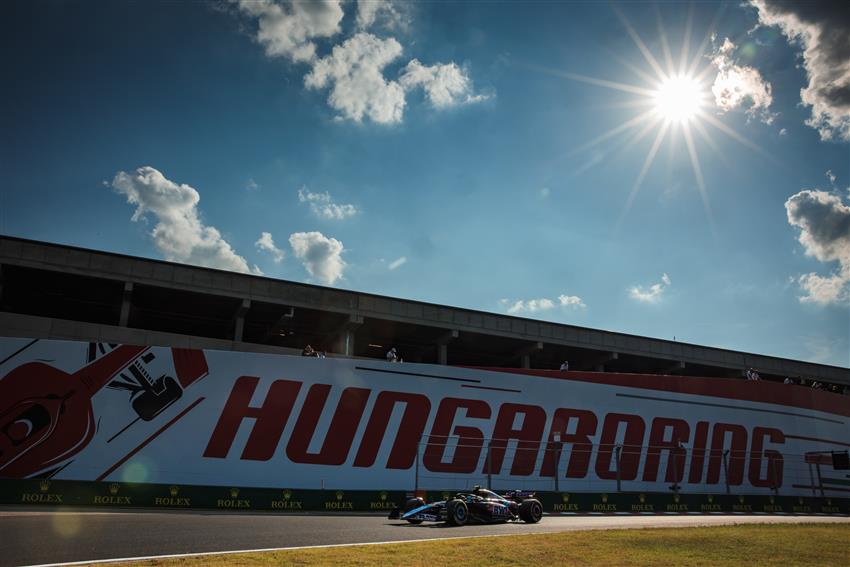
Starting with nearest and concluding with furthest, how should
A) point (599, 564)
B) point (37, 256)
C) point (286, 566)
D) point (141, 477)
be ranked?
point (286, 566) → point (599, 564) → point (141, 477) → point (37, 256)

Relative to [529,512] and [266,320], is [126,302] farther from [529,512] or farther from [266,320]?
[529,512]

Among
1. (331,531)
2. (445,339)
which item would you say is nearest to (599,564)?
(331,531)

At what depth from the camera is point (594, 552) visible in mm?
9984

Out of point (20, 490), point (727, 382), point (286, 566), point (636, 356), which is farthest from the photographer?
point (636, 356)

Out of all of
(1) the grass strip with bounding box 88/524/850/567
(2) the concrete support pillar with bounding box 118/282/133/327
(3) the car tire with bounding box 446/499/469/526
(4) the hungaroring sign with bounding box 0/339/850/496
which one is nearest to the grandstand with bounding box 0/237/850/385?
(2) the concrete support pillar with bounding box 118/282/133/327

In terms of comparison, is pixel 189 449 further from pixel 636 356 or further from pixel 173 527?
pixel 636 356

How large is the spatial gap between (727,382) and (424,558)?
27.7 metres

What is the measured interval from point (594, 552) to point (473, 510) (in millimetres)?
6388

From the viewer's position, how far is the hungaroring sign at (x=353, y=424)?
19.6 metres

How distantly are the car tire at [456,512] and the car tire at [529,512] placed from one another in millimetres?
2100

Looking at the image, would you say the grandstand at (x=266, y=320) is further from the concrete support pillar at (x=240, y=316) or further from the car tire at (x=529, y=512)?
the car tire at (x=529, y=512)

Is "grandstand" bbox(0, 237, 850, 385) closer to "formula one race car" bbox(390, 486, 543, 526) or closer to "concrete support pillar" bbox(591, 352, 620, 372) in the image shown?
"concrete support pillar" bbox(591, 352, 620, 372)

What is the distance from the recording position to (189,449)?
67.0ft

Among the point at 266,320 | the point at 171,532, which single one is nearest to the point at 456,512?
the point at 171,532
